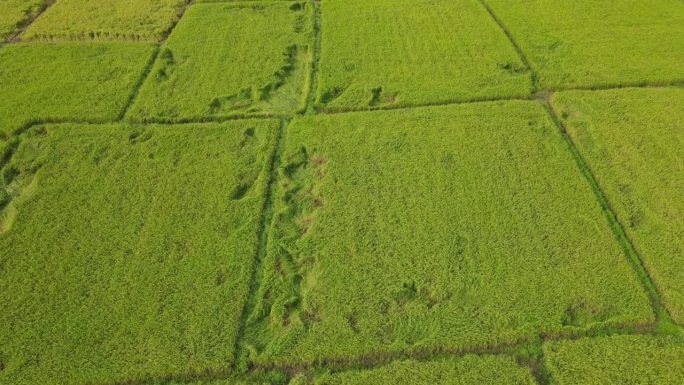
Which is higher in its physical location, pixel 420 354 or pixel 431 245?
pixel 431 245

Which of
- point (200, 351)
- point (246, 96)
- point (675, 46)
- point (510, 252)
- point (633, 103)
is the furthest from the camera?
point (675, 46)

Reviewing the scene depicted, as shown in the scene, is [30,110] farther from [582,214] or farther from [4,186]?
[582,214]

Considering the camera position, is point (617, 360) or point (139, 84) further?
point (139, 84)

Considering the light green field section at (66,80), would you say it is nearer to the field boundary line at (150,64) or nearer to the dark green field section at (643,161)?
the field boundary line at (150,64)

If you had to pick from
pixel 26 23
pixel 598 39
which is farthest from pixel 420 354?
pixel 26 23

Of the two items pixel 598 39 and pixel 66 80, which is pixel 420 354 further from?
pixel 66 80

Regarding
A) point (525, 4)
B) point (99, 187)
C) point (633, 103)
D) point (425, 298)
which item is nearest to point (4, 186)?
point (99, 187)
